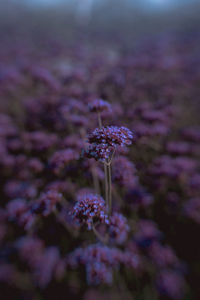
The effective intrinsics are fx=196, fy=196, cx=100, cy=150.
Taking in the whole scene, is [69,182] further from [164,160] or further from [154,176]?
[164,160]

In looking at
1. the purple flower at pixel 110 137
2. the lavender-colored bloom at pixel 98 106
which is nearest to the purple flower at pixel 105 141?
the purple flower at pixel 110 137

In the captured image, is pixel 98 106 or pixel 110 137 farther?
pixel 98 106

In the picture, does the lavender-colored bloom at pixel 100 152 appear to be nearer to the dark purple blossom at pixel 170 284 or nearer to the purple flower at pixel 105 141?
the purple flower at pixel 105 141

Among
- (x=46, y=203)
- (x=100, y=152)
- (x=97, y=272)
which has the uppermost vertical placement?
(x=100, y=152)

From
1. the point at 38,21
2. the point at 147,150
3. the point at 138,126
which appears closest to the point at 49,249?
the point at 138,126

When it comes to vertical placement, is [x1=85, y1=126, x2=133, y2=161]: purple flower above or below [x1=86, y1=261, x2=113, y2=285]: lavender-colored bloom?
above

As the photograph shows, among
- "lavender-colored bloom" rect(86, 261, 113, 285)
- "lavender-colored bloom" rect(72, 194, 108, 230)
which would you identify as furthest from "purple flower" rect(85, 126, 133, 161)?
"lavender-colored bloom" rect(86, 261, 113, 285)

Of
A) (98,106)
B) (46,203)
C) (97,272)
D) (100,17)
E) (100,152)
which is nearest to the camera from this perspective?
(100,152)

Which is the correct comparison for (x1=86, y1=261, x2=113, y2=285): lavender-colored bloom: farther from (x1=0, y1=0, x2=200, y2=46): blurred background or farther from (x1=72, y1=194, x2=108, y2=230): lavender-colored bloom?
(x1=0, y1=0, x2=200, y2=46): blurred background

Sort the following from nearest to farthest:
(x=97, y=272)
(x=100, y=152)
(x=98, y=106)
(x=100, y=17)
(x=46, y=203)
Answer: (x=100, y=152) < (x=97, y=272) < (x=46, y=203) < (x=98, y=106) < (x=100, y=17)

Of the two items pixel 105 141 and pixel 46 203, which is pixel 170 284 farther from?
pixel 105 141

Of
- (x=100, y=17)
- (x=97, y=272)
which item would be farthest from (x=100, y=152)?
(x=100, y=17)
